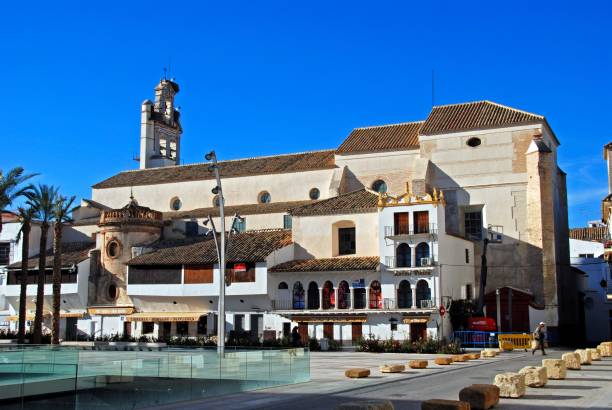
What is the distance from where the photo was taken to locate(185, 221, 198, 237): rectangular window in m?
62.8

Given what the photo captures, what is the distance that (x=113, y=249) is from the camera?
2381 inches

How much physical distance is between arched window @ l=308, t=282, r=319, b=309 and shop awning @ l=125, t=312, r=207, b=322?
27.4 feet

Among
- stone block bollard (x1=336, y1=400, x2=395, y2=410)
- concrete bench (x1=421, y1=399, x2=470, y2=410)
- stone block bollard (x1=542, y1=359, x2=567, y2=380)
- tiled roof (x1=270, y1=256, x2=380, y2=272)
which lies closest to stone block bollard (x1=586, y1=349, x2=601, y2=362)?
stone block bollard (x1=542, y1=359, x2=567, y2=380)

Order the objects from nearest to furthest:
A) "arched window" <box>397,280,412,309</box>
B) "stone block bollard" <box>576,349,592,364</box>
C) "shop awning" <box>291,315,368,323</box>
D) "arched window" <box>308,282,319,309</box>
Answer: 1. "stone block bollard" <box>576,349,592,364</box>
2. "arched window" <box>397,280,412,309</box>
3. "shop awning" <box>291,315,368,323</box>
4. "arched window" <box>308,282,319,309</box>

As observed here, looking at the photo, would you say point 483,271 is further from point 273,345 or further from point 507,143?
point 273,345

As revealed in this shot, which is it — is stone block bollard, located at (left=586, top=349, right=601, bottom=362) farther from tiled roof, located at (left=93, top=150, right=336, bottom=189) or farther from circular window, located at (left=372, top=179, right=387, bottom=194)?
tiled roof, located at (left=93, top=150, right=336, bottom=189)

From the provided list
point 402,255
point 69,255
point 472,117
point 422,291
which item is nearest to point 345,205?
point 402,255

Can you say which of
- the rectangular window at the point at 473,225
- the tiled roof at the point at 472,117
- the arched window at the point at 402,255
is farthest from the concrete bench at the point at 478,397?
the tiled roof at the point at 472,117

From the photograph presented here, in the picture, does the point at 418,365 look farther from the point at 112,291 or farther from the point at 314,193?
the point at 112,291

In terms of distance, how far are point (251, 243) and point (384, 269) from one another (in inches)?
446

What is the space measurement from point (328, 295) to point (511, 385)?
33.2 m

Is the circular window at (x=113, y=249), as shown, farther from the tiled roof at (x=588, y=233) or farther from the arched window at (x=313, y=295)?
the tiled roof at (x=588, y=233)

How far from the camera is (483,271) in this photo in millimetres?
52625

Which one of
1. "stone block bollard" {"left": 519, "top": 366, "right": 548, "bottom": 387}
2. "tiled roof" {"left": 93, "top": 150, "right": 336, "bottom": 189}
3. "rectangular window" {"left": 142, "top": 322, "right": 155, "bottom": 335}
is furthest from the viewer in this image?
"tiled roof" {"left": 93, "top": 150, "right": 336, "bottom": 189}
